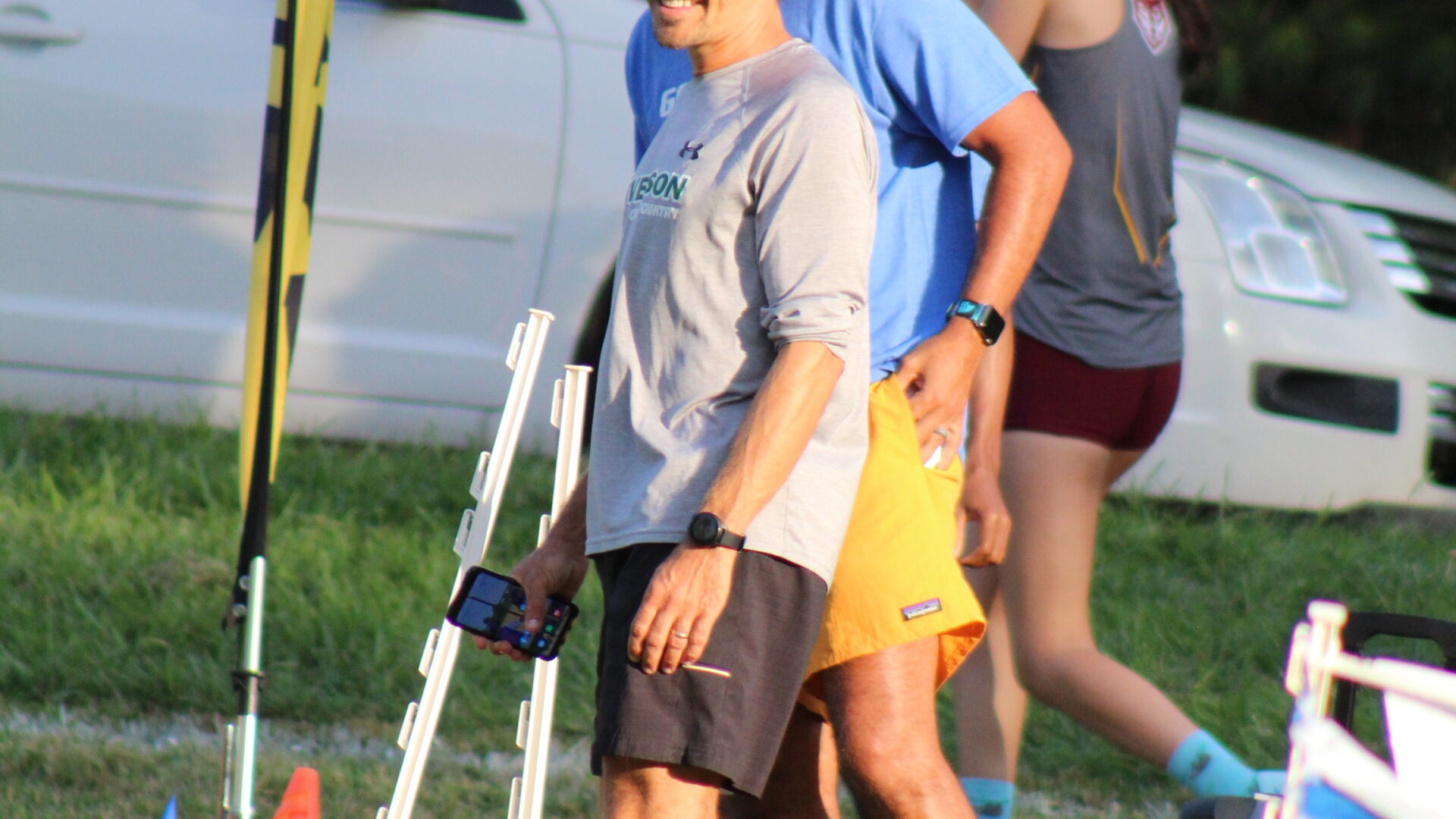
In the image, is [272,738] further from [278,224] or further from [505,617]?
[278,224]

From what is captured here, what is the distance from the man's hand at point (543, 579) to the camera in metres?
2.32

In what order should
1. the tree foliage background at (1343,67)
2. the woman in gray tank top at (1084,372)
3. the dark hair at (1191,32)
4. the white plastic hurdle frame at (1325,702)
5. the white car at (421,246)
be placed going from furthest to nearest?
the tree foliage background at (1343,67) → the white car at (421,246) → the dark hair at (1191,32) → the woman in gray tank top at (1084,372) → the white plastic hurdle frame at (1325,702)

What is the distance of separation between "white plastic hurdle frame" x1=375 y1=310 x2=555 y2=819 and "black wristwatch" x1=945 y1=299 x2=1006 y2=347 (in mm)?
532

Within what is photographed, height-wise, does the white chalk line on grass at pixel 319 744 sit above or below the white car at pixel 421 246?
below

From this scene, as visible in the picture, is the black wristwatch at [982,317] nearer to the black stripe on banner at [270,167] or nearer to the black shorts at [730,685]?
the black shorts at [730,685]

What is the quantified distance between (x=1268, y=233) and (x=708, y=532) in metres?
3.82

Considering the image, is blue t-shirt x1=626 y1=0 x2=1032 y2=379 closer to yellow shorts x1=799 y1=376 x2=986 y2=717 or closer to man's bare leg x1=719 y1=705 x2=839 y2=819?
yellow shorts x1=799 y1=376 x2=986 y2=717

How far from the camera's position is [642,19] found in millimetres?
2596

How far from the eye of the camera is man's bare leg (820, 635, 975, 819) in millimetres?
2107

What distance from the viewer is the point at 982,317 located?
2303mm

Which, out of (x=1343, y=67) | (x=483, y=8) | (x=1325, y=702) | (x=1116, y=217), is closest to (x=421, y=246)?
(x=483, y=8)

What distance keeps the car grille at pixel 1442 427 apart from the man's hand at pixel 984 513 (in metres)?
3.27

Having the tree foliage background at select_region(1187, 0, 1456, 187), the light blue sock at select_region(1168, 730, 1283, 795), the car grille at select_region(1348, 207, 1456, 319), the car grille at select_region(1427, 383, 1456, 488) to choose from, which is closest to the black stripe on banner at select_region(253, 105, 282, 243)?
the light blue sock at select_region(1168, 730, 1283, 795)

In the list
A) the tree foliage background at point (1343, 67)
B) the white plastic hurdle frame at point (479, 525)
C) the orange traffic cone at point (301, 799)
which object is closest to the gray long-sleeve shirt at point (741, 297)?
the white plastic hurdle frame at point (479, 525)
